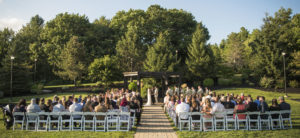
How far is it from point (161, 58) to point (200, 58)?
607 centimetres

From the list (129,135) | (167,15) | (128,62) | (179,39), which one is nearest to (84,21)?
(128,62)

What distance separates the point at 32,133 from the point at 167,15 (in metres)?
31.9

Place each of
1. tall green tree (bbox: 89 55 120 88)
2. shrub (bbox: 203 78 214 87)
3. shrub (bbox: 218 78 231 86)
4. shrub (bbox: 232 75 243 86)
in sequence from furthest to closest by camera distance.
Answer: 1. shrub (bbox: 232 75 243 86)
2. shrub (bbox: 218 78 231 86)
3. shrub (bbox: 203 78 214 87)
4. tall green tree (bbox: 89 55 120 88)

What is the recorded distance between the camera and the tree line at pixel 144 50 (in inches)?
1171

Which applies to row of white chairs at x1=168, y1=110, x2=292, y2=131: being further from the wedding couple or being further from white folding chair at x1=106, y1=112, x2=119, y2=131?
the wedding couple

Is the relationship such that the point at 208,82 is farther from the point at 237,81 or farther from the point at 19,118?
the point at 19,118

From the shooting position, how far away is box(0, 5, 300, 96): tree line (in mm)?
29750

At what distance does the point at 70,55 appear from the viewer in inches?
1186

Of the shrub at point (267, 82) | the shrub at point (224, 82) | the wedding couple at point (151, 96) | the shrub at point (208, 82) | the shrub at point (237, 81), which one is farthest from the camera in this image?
the shrub at point (237, 81)

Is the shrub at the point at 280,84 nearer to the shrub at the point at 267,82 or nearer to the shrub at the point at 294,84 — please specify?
the shrub at the point at 267,82

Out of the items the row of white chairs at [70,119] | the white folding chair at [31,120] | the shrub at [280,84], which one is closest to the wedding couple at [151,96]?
the row of white chairs at [70,119]

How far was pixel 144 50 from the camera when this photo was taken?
35312mm

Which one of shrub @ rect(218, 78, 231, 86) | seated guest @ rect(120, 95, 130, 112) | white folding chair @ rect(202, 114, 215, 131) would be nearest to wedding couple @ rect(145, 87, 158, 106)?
seated guest @ rect(120, 95, 130, 112)

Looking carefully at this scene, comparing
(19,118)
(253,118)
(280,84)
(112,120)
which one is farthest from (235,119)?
(280,84)
